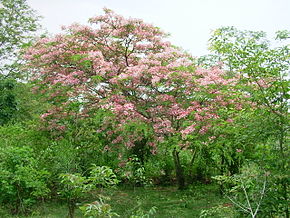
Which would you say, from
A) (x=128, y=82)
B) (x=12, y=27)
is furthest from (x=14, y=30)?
(x=128, y=82)

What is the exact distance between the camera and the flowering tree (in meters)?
7.41

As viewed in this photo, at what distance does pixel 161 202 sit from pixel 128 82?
11.7 feet

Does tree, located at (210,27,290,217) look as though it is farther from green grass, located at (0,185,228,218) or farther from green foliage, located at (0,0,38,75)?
green foliage, located at (0,0,38,75)

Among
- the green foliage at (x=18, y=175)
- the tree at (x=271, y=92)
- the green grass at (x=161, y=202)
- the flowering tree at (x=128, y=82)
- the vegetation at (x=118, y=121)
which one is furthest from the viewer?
the flowering tree at (x=128, y=82)

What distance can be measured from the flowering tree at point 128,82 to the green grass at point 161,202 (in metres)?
1.54

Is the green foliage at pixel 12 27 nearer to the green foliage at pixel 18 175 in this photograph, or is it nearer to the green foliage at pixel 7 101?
the green foliage at pixel 7 101

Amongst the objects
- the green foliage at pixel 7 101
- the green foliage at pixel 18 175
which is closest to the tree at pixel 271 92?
the green foliage at pixel 18 175

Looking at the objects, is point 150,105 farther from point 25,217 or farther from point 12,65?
point 12,65

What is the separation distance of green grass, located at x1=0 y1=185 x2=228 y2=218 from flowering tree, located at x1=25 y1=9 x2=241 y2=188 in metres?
1.54

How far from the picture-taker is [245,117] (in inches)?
167

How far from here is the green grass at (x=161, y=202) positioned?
7.11 metres

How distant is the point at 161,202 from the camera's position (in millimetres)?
8500

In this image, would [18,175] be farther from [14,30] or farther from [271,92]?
[14,30]

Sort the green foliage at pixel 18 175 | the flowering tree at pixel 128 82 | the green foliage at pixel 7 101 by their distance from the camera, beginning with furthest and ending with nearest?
the green foliage at pixel 7 101 → the flowering tree at pixel 128 82 → the green foliage at pixel 18 175
